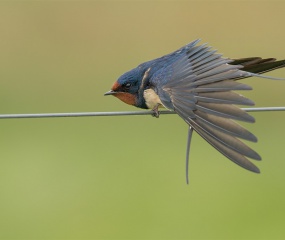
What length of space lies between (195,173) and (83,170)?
0.91 metres

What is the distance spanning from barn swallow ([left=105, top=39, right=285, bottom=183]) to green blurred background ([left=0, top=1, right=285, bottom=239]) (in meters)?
2.19

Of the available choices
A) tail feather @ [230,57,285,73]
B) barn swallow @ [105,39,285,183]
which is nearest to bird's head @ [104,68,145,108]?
barn swallow @ [105,39,285,183]

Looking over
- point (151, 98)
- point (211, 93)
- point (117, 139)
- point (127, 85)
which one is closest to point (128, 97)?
point (127, 85)

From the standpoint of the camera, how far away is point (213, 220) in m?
7.48

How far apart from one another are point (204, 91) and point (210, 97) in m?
0.10

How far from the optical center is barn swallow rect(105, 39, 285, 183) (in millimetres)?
4195

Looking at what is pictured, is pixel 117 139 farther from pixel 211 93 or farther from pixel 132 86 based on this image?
pixel 211 93

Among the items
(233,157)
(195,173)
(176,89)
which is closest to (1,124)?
(195,173)

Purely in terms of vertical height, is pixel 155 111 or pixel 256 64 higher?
pixel 256 64

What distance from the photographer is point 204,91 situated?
454cm

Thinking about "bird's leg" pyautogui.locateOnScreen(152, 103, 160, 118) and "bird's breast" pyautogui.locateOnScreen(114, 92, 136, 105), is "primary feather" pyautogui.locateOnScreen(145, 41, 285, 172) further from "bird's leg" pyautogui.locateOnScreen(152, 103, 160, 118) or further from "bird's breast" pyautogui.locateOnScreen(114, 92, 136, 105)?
"bird's breast" pyautogui.locateOnScreen(114, 92, 136, 105)

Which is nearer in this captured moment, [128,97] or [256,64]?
[256,64]

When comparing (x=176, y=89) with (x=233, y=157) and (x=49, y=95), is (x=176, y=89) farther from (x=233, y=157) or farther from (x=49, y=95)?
(x=49, y=95)

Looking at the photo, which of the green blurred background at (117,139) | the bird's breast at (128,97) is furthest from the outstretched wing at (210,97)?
the green blurred background at (117,139)
